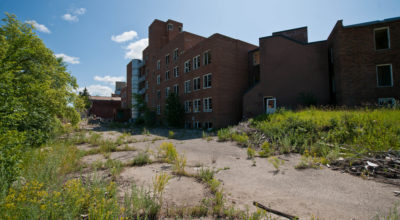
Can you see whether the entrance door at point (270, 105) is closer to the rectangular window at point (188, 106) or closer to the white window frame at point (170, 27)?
the rectangular window at point (188, 106)

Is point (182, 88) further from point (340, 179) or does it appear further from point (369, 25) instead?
point (340, 179)

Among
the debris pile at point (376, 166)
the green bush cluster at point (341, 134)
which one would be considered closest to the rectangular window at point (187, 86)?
the green bush cluster at point (341, 134)

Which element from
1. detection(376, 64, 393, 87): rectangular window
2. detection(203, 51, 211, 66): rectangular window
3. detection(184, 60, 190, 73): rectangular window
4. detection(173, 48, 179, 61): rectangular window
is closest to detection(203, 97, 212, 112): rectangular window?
detection(203, 51, 211, 66): rectangular window

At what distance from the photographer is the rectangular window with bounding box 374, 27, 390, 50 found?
16581mm

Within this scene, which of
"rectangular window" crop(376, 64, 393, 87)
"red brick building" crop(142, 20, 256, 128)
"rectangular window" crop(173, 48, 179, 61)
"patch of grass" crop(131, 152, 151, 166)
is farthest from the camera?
"rectangular window" crop(173, 48, 179, 61)

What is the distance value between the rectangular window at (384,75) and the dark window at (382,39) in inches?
85.7

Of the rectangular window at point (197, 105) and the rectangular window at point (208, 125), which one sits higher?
the rectangular window at point (197, 105)

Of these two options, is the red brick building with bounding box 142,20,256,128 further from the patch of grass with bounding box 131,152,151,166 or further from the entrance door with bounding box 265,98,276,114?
the patch of grass with bounding box 131,152,151,166

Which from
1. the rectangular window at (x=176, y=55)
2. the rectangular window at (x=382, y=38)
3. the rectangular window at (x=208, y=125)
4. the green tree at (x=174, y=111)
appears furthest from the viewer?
the rectangular window at (x=176, y=55)

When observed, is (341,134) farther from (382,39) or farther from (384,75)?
(382,39)

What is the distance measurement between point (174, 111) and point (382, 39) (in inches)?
962

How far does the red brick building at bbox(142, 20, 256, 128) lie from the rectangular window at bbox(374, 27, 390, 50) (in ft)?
42.3

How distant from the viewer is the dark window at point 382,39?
1683 cm

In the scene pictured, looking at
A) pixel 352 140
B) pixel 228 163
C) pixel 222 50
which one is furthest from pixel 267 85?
pixel 228 163
